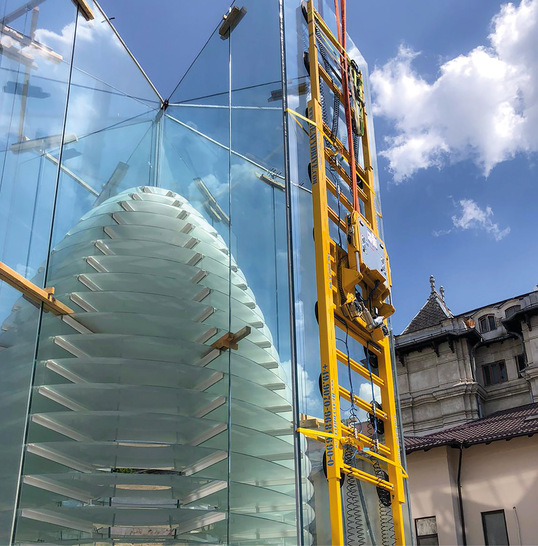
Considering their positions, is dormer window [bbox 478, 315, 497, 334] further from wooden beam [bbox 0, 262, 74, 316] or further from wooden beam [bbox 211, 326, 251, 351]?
wooden beam [bbox 0, 262, 74, 316]

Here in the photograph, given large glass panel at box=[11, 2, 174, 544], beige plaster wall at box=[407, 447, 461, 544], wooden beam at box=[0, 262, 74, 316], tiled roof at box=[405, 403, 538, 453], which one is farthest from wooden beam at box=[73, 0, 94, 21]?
beige plaster wall at box=[407, 447, 461, 544]

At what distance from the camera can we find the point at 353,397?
31.3 ft

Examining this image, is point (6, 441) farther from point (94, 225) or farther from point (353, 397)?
point (353, 397)

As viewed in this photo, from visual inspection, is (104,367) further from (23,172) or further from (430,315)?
(430,315)

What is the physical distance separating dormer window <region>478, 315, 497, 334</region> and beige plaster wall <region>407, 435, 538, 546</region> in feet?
85.2

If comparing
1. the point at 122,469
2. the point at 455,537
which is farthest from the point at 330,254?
the point at 455,537

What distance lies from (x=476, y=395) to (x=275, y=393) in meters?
34.1

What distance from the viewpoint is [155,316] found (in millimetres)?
9547

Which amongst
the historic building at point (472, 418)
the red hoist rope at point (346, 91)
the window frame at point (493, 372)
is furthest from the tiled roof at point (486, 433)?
the window frame at point (493, 372)

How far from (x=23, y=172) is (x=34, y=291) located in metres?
1.54

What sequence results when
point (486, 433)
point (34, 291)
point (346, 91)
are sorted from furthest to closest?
Answer: point (486, 433) → point (346, 91) → point (34, 291)

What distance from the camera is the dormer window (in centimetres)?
4669

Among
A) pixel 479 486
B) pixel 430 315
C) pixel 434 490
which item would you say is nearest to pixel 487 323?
pixel 430 315

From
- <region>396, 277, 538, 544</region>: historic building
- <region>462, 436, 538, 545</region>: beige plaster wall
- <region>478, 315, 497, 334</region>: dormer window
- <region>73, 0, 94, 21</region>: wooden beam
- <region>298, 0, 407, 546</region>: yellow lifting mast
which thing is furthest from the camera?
<region>478, 315, 497, 334</region>: dormer window
